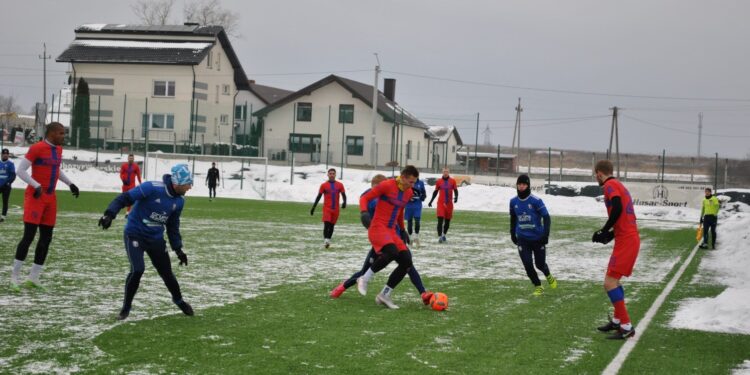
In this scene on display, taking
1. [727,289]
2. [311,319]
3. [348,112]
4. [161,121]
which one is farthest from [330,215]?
[348,112]

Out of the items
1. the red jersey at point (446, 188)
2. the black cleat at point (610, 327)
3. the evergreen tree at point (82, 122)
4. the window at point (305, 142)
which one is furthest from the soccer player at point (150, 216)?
the window at point (305, 142)

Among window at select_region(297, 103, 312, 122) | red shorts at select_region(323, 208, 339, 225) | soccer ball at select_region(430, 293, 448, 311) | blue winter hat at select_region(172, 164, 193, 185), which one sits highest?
window at select_region(297, 103, 312, 122)

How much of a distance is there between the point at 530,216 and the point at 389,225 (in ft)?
9.75

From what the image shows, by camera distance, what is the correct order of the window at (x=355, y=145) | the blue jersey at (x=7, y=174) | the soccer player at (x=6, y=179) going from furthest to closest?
the window at (x=355, y=145) < the blue jersey at (x=7, y=174) < the soccer player at (x=6, y=179)

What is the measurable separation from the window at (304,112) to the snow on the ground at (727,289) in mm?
41189

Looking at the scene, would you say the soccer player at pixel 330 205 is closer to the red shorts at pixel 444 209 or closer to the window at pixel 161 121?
the red shorts at pixel 444 209

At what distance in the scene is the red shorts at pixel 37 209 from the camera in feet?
36.7

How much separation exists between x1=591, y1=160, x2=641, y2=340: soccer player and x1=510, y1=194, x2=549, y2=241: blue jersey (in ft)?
11.4

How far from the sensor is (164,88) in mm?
62312

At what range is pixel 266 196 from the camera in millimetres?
46656

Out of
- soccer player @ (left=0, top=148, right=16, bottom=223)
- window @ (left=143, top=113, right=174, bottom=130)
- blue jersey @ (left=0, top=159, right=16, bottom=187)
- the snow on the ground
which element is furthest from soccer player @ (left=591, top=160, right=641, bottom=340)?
window @ (left=143, top=113, right=174, bottom=130)

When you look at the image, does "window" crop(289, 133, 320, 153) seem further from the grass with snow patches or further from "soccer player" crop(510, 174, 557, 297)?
"soccer player" crop(510, 174, 557, 297)

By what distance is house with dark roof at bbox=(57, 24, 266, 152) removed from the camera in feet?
183

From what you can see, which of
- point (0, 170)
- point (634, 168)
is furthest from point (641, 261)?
point (634, 168)
